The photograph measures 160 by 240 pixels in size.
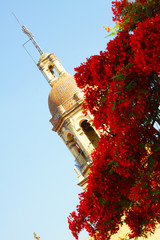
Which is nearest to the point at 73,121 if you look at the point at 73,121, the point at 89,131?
the point at 73,121

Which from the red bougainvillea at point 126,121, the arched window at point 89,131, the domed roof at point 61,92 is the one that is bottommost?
→ the red bougainvillea at point 126,121

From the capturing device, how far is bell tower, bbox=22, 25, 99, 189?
23688 mm

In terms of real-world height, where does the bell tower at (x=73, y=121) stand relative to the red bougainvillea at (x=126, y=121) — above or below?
above

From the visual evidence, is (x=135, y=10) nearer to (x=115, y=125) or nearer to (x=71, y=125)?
(x=115, y=125)

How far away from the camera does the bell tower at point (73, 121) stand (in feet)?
77.7

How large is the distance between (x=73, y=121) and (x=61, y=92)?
1.50 meters

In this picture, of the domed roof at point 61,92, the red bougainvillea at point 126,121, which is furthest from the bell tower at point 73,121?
the red bougainvillea at point 126,121

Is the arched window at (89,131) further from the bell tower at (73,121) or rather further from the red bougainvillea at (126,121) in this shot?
the red bougainvillea at (126,121)

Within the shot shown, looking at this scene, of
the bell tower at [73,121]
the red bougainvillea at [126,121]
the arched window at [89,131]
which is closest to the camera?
the red bougainvillea at [126,121]

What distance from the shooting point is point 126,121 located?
33.0ft

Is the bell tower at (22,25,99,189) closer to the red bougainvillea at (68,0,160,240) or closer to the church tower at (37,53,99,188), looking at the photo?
the church tower at (37,53,99,188)

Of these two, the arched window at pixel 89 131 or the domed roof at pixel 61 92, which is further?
the arched window at pixel 89 131

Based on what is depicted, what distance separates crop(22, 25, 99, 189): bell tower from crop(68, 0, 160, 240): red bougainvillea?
12.1 m

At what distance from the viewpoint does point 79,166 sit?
24.4m
